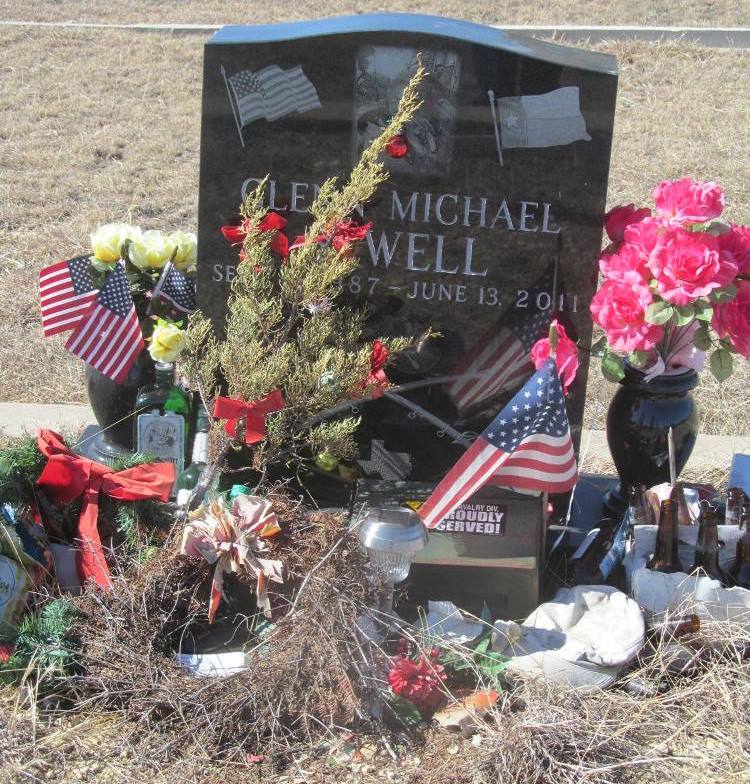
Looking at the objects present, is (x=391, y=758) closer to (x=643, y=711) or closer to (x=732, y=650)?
(x=643, y=711)

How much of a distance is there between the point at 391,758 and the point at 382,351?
137 centimetres

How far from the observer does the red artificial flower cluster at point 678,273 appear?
3.26 metres

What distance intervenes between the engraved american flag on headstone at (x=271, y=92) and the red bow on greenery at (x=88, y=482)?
1277 mm

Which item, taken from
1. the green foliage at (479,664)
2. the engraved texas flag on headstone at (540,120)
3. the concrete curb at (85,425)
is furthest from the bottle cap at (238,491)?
the engraved texas flag on headstone at (540,120)

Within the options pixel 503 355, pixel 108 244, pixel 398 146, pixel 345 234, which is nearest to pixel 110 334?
pixel 108 244

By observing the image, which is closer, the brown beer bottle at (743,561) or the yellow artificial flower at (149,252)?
the brown beer bottle at (743,561)

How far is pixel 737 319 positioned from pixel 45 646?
7.59 feet

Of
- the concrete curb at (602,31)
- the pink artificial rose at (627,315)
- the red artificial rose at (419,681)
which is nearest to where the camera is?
the red artificial rose at (419,681)

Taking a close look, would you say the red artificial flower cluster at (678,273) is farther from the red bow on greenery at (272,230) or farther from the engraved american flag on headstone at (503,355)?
the red bow on greenery at (272,230)

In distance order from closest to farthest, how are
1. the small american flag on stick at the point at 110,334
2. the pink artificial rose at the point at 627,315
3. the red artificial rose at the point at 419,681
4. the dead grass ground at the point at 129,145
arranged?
the red artificial rose at the point at 419,681 < the pink artificial rose at the point at 627,315 < the small american flag on stick at the point at 110,334 < the dead grass ground at the point at 129,145

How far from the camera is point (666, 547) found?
332 centimetres

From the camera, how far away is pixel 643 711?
2.98 metres

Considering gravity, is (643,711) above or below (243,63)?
below

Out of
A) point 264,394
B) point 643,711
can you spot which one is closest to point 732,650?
point 643,711
